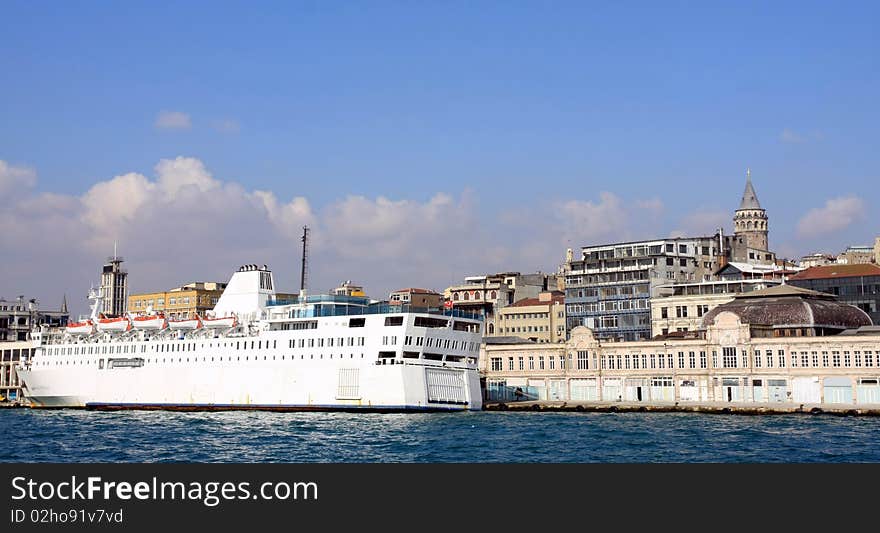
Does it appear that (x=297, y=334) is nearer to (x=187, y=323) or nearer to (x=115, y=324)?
(x=187, y=323)

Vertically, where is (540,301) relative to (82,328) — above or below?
above

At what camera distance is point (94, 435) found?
61.9 meters

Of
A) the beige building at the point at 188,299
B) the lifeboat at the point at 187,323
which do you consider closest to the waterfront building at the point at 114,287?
the beige building at the point at 188,299

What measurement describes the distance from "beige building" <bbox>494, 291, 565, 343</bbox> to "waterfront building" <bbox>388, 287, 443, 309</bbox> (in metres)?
20.2

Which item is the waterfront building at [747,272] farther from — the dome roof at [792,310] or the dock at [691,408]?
the dock at [691,408]

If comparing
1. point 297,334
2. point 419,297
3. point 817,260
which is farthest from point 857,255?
point 297,334

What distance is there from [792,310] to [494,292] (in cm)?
5016

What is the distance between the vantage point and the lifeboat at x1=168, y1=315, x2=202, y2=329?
296 ft

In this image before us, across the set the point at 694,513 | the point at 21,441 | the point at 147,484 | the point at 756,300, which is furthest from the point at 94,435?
the point at 756,300

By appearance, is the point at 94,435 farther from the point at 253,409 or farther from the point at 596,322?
the point at 596,322

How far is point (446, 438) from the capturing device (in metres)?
55.7

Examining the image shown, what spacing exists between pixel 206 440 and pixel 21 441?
10698 mm

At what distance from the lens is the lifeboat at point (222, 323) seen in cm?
8762

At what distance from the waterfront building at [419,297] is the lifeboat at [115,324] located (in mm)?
49226
